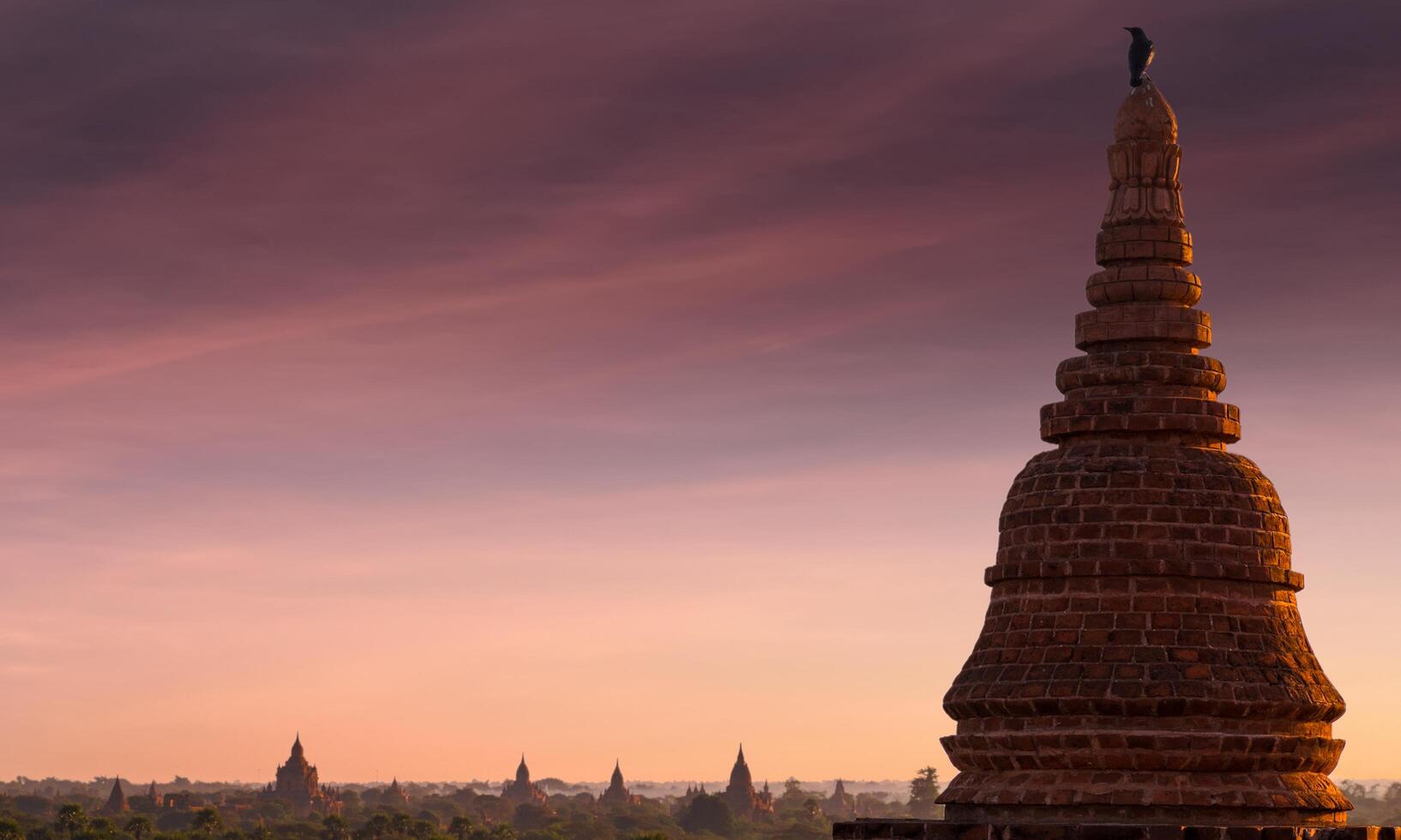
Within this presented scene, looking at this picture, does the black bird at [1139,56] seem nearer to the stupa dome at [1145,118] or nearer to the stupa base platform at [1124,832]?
the stupa dome at [1145,118]

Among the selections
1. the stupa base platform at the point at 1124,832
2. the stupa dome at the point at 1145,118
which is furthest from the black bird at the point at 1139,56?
the stupa base platform at the point at 1124,832

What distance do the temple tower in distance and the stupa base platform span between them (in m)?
0.43

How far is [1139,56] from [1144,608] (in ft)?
20.7

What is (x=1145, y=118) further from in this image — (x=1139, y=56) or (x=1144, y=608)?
(x=1144, y=608)

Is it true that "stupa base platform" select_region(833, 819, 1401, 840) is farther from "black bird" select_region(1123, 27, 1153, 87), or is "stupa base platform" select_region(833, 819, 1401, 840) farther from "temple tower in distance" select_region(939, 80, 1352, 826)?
"black bird" select_region(1123, 27, 1153, 87)

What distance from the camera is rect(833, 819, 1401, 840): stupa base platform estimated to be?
2083 centimetres

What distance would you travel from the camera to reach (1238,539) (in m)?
23.3

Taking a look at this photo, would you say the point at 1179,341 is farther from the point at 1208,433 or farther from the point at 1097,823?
the point at 1097,823

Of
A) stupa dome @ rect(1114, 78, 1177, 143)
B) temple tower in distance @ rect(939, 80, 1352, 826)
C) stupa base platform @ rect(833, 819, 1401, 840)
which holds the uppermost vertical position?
stupa dome @ rect(1114, 78, 1177, 143)

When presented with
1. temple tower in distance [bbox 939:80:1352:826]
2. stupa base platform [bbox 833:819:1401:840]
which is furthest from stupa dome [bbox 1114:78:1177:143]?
stupa base platform [bbox 833:819:1401:840]

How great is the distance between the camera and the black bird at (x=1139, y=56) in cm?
2514

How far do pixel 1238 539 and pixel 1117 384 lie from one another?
2.09 metres

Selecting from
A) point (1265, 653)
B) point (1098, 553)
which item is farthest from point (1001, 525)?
point (1265, 653)

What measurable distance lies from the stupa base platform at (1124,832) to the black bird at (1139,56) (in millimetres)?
8376
